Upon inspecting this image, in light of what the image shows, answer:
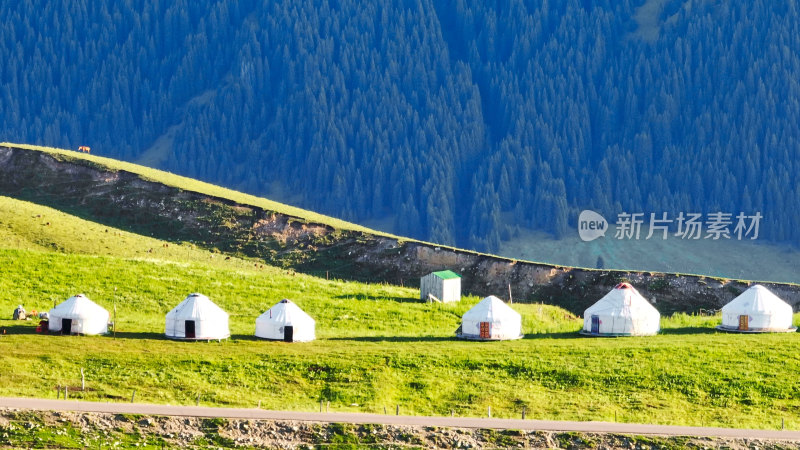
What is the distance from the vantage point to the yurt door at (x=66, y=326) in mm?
80625

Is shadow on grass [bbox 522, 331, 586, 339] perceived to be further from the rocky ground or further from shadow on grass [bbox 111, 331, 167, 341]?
shadow on grass [bbox 111, 331, 167, 341]

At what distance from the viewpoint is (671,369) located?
76.5 meters

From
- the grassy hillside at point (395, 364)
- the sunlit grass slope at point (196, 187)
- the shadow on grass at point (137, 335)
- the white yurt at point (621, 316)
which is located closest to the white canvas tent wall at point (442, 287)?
the grassy hillside at point (395, 364)

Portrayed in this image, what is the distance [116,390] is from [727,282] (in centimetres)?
6463

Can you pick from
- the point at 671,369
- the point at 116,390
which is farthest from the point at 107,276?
the point at 671,369

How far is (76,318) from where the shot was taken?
264 feet

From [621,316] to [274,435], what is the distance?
114ft

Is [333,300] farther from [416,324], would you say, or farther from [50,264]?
[50,264]

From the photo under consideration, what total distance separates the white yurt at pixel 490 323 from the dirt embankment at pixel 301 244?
24631mm

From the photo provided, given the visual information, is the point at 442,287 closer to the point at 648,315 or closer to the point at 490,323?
the point at 490,323

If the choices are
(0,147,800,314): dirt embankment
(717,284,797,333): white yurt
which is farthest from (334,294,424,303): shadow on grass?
(717,284,797,333): white yurt

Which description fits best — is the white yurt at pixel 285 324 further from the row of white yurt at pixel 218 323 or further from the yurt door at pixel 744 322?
the yurt door at pixel 744 322

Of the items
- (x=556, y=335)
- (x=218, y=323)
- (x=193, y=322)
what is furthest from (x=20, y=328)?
(x=556, y=335)

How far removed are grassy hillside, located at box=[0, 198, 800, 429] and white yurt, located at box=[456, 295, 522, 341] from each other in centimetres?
169
